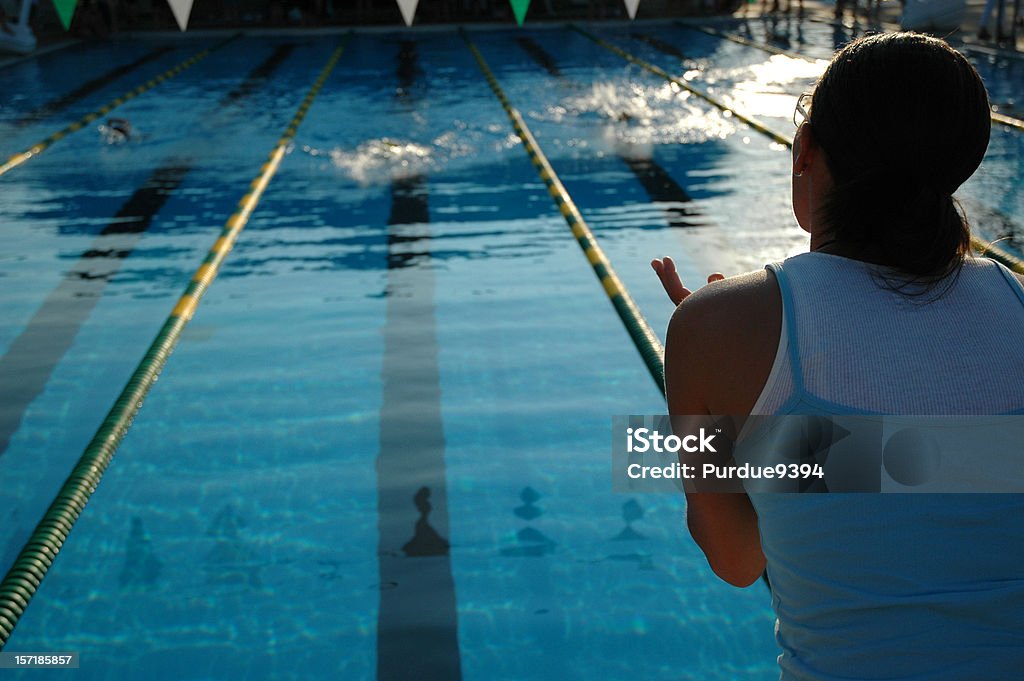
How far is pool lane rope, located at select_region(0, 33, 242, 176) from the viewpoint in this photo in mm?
7309

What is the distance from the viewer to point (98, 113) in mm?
8984

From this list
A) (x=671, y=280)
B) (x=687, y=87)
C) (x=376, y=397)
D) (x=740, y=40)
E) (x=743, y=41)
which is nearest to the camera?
(x=671, y=280)

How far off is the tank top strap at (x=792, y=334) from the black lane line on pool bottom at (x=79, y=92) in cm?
905

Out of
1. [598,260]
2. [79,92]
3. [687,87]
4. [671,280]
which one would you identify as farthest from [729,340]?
[79,92]

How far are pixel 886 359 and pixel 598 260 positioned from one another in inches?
139

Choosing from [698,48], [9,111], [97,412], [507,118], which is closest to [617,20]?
[698,48]

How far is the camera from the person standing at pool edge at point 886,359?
90cm

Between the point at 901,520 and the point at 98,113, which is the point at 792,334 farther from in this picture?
the point at 98,113

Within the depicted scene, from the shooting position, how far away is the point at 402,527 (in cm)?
287

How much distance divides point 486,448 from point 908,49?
2.50 meters

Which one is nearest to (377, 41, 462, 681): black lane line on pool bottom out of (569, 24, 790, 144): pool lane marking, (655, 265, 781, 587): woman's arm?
(655, 265, 781, 587): woman's arm

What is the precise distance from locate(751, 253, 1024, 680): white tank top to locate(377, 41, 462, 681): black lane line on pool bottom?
5.04ft

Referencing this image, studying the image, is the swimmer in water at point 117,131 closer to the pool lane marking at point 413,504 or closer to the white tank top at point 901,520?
the pool lane marking at point 413,504

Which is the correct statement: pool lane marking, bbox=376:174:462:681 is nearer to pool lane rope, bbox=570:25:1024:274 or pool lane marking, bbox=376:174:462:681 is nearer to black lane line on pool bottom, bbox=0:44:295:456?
black lane line on pool bottom, bbox=0:44:295:456
